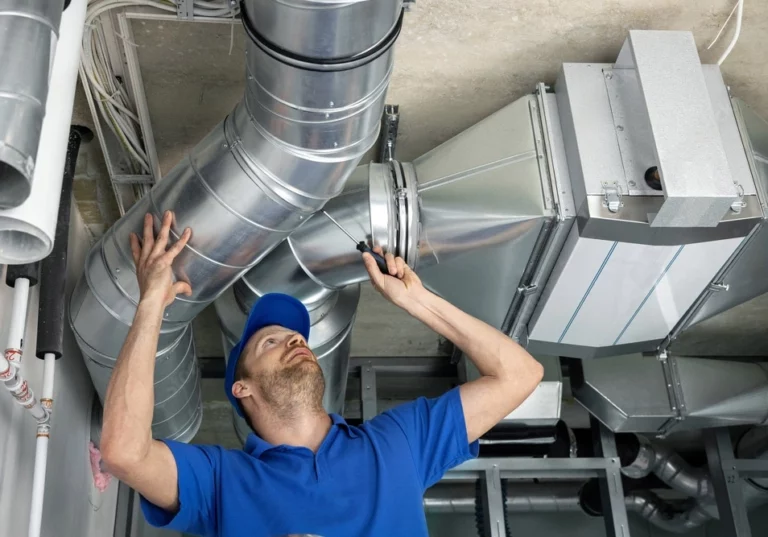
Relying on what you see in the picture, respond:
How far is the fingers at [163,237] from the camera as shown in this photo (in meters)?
1.69

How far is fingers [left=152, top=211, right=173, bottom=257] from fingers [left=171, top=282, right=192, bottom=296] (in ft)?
0.25

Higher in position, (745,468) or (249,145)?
(249,145)

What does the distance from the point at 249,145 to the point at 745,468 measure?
2283mm

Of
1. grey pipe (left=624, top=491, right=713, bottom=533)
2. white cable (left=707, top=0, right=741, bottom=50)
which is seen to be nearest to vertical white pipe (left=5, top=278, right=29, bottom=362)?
white cable (left=707, top=0, right=741, bottom=50)

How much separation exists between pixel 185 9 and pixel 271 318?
0.65 metres

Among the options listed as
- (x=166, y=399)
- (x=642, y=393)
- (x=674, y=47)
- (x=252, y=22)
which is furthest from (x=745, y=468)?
(x=252, y=22)

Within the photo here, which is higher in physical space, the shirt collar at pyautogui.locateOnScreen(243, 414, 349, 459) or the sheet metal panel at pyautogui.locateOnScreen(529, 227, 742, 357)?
the sheet metal panel at pyautogui.locateOnScreen(529, 227, 742, 357)

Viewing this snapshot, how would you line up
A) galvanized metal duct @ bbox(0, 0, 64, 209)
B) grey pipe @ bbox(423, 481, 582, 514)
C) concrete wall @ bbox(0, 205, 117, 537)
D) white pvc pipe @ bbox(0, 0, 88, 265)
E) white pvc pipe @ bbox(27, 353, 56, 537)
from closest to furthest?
galvanized metal duct @ bbox(0, 0, 64, 209) < white pvc pipe @ bbox(0, 0, 88, 265) < white pvc pipe @ bbox(27, 353, 56, 537) < concrete wall @ bbox(0, 205, 117, 537) < grey pipe @ bbox(423, 481, 582, 514)

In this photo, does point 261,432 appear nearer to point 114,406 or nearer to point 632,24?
point 114,406

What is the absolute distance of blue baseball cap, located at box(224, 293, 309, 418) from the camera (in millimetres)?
1809

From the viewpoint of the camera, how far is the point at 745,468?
9.93ft

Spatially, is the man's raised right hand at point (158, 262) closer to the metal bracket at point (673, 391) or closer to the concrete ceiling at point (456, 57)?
the concrete ceiling at point (456, 57)

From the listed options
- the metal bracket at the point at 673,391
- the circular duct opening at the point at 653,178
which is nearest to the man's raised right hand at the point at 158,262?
the circular duct opening at the point at 653,178

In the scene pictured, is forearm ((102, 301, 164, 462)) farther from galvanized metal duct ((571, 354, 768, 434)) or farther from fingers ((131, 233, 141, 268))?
galvanized metal duct ((571, 354, 768, 434))
